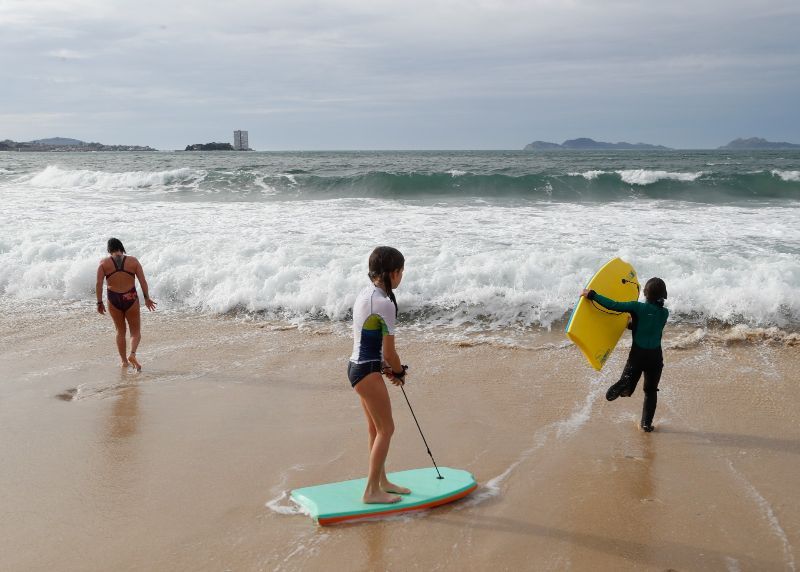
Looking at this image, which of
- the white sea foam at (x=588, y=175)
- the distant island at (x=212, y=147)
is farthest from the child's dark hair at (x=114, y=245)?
the distant island at (x=212, y=147)

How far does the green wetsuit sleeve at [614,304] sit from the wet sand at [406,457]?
0.85 metres

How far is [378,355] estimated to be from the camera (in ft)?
12.1

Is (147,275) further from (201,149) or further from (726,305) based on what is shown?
(201,149)

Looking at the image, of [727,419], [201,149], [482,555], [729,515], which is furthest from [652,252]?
[201,149]

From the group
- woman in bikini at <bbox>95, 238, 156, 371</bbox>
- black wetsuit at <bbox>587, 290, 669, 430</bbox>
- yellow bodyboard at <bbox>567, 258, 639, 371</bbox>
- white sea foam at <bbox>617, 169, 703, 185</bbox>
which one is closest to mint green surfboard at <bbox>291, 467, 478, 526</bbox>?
yellow bodyboard at <bbox>567, 258, 639, 371</bbox>

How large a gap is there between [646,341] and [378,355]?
2.32m

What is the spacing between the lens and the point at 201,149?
354 ft

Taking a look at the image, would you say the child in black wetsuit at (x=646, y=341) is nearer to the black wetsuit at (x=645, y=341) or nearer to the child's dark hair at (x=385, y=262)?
the black wetsuit at (x=645, y=341)

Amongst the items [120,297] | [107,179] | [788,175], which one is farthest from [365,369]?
[107,179]

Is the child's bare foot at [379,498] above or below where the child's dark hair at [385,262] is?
below

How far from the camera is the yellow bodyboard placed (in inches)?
200

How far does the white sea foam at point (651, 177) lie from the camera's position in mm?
22656

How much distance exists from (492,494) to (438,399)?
65.9 inches

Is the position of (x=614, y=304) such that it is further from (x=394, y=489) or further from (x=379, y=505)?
(x=379, y=505)
